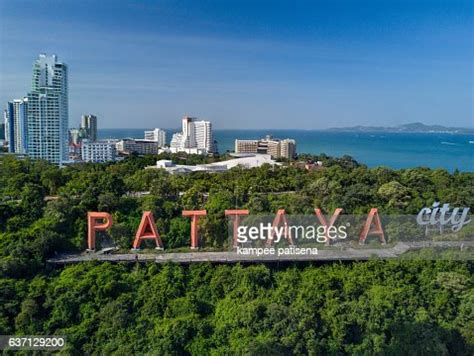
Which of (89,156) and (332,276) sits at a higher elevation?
(89,156)

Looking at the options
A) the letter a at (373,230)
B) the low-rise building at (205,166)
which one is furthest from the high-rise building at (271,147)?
the letter a at (373,230)

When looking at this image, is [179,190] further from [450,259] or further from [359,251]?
[450,259]

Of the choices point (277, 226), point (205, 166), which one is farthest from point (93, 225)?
point (205, 166)

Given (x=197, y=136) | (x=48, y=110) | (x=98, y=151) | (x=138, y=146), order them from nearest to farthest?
(x=48, y=110) < (x=98, y=151) < (x=138, y=146) < (x=197, y=136)

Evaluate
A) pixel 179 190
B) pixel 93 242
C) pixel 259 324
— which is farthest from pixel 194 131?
pixel 259 324

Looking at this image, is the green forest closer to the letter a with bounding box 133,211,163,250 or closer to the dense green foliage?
the dense green foliage

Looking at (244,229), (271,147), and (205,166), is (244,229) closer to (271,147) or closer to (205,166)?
(205,166)

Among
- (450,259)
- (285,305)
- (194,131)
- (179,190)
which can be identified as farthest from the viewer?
(194,131)
